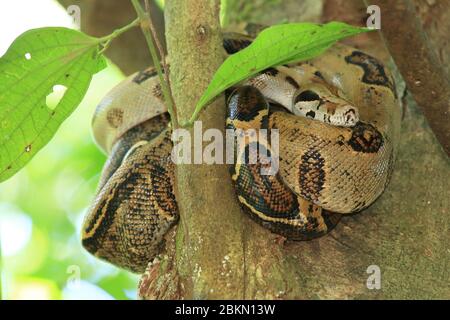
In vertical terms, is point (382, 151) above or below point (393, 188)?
above

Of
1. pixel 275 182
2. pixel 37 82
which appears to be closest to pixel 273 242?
pixel 275 182

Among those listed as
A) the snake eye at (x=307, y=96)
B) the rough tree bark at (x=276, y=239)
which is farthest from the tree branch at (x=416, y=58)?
the snake eye at (x=307, y=96)

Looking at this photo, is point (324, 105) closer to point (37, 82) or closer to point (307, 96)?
point (307, 96)

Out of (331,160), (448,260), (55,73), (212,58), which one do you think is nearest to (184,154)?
(212,58)

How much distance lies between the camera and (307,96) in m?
4.14

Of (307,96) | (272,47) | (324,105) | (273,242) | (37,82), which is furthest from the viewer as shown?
(307,96)

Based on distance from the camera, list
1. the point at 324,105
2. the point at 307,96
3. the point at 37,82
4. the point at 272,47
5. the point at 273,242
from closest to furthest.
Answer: the point at 272,47, the point at 37,82, the point at 273,242, the point at 324,105, the point at 307,96

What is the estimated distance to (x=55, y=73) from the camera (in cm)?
288

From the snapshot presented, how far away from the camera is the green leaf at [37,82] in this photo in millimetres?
2775

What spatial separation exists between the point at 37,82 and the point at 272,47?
1144 millimetres

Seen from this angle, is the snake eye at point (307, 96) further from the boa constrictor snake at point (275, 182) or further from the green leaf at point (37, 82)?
the green leaf at point (37, 82)

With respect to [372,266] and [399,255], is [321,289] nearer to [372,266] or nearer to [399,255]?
[372,266]

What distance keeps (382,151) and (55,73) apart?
1853 millimetres

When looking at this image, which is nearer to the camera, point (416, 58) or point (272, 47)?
point (272, 47)
